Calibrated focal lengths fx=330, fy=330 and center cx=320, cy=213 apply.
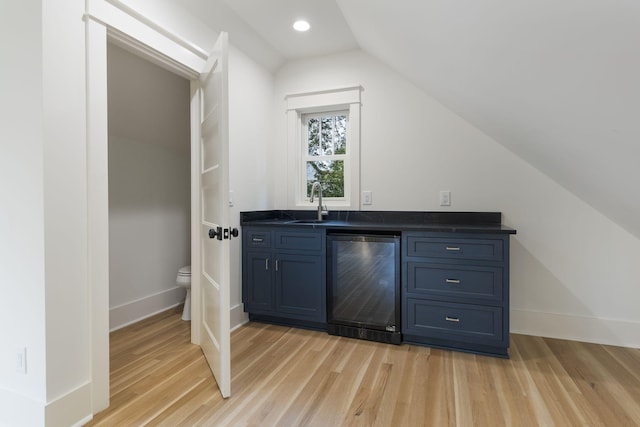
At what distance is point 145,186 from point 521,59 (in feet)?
10.0

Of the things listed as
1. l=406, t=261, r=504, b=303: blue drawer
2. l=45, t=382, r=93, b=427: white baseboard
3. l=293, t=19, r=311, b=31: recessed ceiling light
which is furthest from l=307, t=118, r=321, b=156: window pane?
l=45, t=382, r=93, b=427: white baseboard

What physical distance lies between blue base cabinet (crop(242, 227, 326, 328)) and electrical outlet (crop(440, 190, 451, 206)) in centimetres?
108

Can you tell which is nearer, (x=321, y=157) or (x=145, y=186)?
(x=145, y=186)

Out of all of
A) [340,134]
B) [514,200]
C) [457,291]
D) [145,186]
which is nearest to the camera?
[457,291]

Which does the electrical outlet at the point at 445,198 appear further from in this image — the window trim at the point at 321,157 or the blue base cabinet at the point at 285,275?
the blue base cabinet at the point at 285,275

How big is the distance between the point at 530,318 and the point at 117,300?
3.38 m

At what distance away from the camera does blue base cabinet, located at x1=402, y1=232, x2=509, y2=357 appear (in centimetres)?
218

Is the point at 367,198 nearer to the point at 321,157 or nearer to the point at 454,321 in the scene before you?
the point at 321,157

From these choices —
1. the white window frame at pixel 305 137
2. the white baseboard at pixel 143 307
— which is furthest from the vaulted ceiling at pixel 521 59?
the white baseboard at pixel 143 307

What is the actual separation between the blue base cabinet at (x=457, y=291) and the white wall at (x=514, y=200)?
Result: 597 millimetres

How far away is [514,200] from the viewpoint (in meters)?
2.64

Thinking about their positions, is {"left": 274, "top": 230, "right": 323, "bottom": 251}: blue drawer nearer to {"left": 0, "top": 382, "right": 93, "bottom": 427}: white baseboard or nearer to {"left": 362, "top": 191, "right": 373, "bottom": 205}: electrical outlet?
{"left": 362, "top": 191, "right": 373, "bottom": 205}: electrical outlet

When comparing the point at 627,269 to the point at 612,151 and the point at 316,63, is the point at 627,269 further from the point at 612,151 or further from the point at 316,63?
the point at 316,63

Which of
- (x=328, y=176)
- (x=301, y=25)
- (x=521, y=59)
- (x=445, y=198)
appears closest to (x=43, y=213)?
(x=521, y=59)
